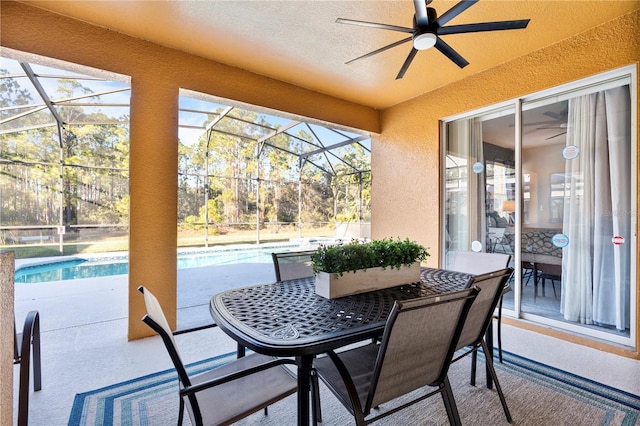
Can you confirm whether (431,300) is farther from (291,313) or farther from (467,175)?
(467,175)

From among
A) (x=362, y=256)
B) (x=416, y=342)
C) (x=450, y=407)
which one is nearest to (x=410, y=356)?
(x=416, y=342)

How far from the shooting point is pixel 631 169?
2.48 m

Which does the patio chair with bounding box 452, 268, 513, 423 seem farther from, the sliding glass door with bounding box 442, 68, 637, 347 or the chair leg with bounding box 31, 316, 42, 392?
the chair leg with bounding box 31, 316, 42, 392

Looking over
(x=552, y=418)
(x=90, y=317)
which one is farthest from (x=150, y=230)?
(x=552, y=418)

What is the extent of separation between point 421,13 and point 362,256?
5.14 ft

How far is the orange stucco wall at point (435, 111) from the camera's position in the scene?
253 cm

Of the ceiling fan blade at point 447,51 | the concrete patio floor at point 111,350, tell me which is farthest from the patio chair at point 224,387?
the ceiling fan blade at point 447,51

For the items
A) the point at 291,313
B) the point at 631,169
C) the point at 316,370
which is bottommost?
the point at 316,370

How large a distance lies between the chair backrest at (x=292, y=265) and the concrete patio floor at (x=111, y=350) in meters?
1.01

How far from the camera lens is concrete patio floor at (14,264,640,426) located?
1.97m

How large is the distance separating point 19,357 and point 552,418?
10.0 ft

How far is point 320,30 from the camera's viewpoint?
8.40ft

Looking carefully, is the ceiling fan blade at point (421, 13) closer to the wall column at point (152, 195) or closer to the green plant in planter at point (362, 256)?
the green plant in planter at point (362, 256)

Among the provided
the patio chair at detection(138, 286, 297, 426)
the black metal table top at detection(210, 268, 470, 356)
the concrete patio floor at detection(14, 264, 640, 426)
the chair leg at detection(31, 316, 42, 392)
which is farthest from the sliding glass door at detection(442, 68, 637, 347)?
the chair leg at detection(31, 316, 42, 392)
